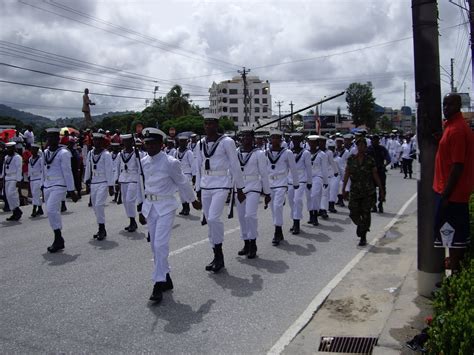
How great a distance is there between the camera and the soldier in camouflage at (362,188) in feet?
28.7

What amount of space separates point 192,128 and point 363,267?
182ft

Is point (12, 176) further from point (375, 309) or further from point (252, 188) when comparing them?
point (375, 309)

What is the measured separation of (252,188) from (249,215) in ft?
1.75

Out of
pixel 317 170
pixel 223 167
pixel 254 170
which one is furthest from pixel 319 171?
pixel 223 167

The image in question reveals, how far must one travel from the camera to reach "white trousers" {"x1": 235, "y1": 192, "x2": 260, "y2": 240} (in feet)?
25.6

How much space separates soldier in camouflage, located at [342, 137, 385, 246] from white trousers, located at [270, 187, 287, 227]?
1282 millimetres

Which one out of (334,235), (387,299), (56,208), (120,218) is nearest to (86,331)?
(387,299)

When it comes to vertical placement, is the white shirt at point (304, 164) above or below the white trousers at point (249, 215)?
above

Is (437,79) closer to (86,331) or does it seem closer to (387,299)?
(387,299)

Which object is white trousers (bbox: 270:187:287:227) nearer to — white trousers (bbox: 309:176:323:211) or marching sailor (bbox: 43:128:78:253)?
white trousers (bbox: 309:176:323:211)

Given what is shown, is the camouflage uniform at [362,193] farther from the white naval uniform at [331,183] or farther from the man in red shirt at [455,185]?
the man in red shirt at [455,185]

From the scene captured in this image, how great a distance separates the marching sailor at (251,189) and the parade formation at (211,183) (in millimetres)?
17

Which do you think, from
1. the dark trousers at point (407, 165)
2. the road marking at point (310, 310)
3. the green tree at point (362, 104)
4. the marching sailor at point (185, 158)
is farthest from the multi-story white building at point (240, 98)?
the road marking at point (310, 310)

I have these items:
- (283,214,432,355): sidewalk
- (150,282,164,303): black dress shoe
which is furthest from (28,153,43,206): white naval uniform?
(283,214,432,355): sidewalk
